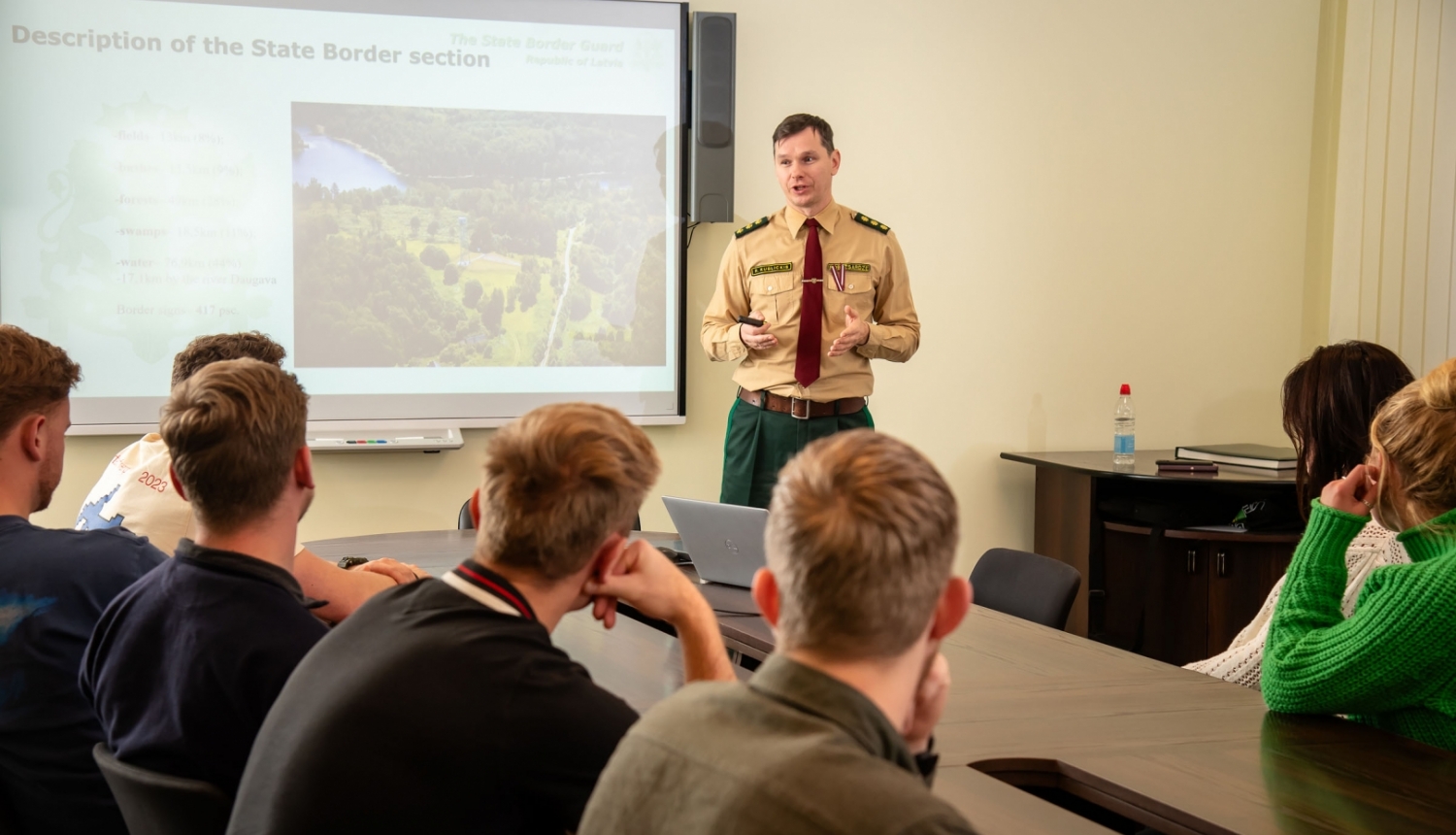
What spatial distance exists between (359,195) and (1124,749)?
11.8 ft

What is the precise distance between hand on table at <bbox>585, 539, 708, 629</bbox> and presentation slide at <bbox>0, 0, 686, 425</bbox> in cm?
317

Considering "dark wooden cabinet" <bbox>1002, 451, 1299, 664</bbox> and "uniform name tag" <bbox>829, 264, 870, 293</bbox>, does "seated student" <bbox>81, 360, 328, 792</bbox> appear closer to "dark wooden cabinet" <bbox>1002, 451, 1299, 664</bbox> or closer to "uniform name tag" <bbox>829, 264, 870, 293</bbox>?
"uniform name tag" <bbox>829, 264, 870, 293</bbox>

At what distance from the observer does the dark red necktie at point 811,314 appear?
3902 millimetres

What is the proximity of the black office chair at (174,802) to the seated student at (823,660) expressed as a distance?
0.56 metres

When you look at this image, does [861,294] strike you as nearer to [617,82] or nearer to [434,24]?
[617,82]

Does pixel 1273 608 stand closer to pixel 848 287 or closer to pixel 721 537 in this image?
pixel 721 537

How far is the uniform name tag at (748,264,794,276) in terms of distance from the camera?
401 centimetres

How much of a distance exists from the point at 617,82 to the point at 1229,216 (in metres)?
2.76

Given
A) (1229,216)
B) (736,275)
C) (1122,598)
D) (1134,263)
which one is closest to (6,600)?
(736,275)

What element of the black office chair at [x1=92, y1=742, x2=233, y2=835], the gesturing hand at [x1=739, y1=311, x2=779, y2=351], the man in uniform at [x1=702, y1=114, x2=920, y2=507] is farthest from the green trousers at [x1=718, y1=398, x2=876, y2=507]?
the black office chair at [x1=92, y1=742, x2=233, y2=835]

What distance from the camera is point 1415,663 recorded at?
155 cm

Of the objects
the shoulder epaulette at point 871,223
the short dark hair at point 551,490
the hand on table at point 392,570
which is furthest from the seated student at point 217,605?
the shoulder epaulette at point 871,223

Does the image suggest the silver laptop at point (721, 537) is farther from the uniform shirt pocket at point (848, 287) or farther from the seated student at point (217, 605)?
the uniform shirt pocket at point (848, 287)

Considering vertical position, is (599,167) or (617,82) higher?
(617,82)
